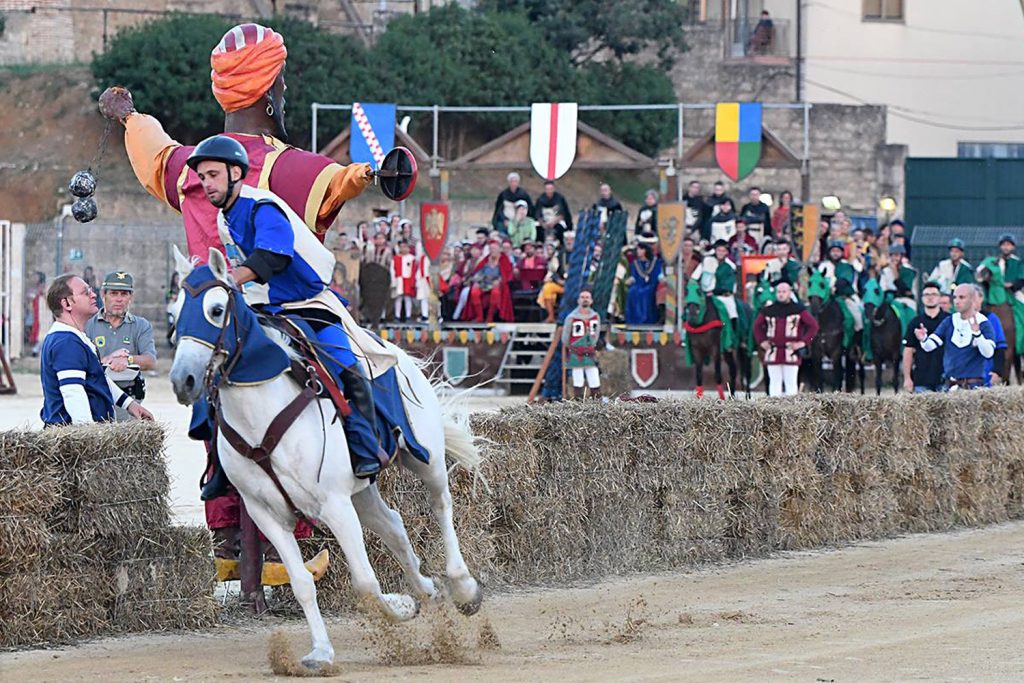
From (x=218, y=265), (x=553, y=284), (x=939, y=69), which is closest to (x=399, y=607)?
(x=218, y=265)

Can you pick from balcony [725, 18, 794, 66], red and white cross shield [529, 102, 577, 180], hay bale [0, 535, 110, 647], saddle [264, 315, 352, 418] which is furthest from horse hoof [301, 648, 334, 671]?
balcony [725, 18, 794, 66]

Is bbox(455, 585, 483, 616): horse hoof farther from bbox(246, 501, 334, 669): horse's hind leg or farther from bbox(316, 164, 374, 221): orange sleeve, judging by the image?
bbox(316, 164, 374, 221): orange sleeve

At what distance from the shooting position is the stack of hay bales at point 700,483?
35.9 ft

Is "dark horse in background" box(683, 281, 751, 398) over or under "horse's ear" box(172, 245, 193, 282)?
under

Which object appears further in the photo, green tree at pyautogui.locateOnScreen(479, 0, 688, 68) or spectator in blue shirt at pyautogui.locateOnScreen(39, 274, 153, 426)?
green tree at pyautogui.locateOnScreen(479, 0, 688, 68)

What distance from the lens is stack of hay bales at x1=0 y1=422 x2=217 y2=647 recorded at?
880 cm

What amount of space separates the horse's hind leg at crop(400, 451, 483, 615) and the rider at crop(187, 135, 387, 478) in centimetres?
83

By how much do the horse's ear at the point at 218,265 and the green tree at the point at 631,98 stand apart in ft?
124

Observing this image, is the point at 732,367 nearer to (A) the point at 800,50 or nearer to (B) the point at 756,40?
(A) the point at 800,50

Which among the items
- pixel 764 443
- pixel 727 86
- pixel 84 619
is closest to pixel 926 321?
pixel 764 443

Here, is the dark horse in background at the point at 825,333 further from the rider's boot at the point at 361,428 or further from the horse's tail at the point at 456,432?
the rider's boot at the point at 361,428

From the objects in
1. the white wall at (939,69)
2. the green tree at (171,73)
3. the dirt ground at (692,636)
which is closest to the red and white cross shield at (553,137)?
the green tree at (171,73)

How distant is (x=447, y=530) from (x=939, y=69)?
44314 millimetres

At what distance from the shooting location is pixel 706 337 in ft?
86.6
